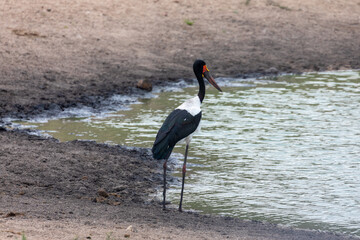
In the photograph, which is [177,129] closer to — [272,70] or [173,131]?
[173,131]

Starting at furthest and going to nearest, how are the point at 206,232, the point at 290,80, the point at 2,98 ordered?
the point at 290,80, the point at 2,98, the point at 206,232

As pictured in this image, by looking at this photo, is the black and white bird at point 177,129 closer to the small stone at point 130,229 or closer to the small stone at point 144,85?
the small stone at point 130,229

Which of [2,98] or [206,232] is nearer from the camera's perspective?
[206,232]

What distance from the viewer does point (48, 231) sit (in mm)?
5504

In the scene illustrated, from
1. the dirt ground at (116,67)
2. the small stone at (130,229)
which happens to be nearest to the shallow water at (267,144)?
the dirt ground at (116,67)

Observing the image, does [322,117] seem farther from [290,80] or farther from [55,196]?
[55,196]

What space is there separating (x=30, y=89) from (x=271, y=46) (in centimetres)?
689

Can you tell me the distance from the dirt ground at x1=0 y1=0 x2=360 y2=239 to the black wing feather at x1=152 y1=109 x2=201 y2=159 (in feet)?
1.97

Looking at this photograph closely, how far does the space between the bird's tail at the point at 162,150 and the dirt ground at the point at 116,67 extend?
0.55 metres

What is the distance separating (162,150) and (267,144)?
131 inches

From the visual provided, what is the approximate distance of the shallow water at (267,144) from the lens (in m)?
7.56

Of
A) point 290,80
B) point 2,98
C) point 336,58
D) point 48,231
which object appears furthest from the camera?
point 336,58

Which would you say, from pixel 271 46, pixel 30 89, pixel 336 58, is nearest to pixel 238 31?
pixel 271 46

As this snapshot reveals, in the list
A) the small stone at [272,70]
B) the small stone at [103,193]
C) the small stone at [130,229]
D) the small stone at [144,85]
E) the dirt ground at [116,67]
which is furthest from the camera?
the small stone at [272,70]
